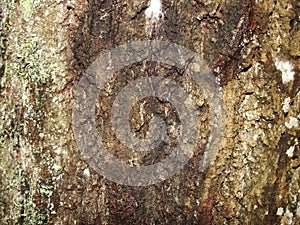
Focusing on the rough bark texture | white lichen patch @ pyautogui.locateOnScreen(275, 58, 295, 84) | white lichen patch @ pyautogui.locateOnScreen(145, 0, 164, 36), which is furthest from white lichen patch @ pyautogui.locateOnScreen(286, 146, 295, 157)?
white lichen patch @ pyautogui.locateOnScreen(145, 0, 164, 36)

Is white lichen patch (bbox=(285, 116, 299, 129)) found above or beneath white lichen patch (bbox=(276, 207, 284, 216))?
above

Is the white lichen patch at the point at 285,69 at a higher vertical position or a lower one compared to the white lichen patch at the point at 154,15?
lower

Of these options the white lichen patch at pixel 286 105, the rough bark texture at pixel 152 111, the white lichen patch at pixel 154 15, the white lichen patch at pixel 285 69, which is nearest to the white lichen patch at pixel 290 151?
the rough bark texture at pixel 152 111

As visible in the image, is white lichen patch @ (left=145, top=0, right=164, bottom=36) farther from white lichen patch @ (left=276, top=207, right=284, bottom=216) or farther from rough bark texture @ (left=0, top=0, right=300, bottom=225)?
white lichen patch @ (left=276, top=207, right=284, bottom=216)

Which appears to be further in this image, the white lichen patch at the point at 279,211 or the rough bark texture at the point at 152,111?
the white lichen patch at the point at 279,211

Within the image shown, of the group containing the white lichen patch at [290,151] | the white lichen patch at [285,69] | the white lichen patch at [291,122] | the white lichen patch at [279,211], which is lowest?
the white lichen patch at [279,211]

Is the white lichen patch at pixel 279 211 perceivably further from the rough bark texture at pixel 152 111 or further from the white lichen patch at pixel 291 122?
the white lichen patch at pixel 291 122
